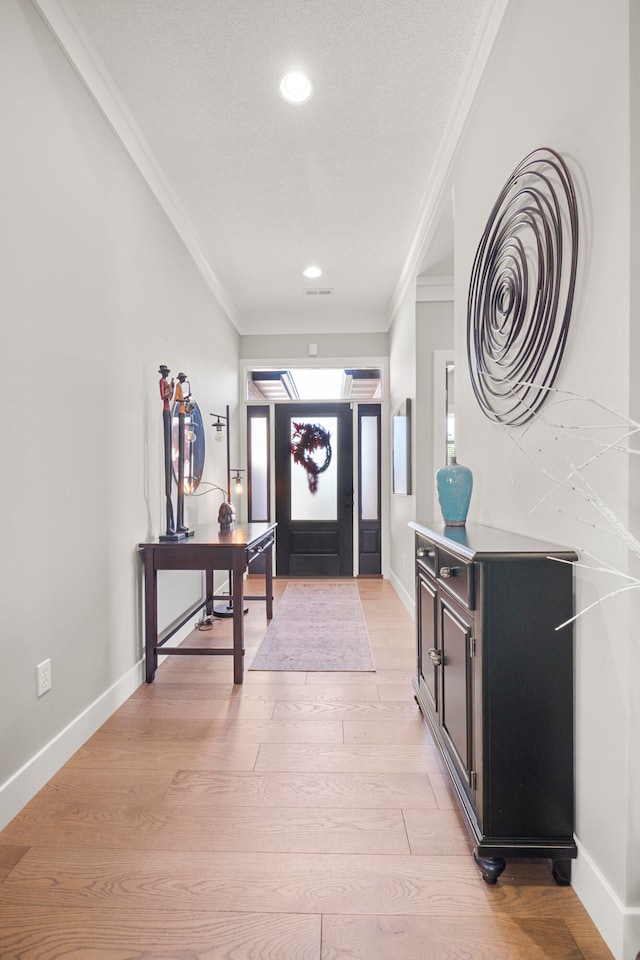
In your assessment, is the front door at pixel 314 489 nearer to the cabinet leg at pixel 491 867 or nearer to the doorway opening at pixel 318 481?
the doorway opening at pixel 318 481

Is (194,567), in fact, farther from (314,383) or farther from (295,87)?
A: (314,383)

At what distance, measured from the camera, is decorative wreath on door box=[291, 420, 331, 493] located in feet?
19.4

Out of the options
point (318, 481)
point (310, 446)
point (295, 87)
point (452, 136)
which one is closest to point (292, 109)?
point (295, 87)

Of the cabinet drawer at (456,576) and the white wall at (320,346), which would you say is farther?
the white wall at (320,346)

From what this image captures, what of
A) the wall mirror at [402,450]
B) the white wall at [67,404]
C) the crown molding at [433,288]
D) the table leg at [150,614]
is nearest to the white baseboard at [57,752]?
the white wall at [67,404]

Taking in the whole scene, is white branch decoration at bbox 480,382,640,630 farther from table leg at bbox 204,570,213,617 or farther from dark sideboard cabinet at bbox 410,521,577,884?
table leg at bbox 204,570,213,617

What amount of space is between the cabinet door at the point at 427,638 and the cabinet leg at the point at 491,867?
559 millimetres

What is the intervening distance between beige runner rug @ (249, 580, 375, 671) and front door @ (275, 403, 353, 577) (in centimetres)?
80

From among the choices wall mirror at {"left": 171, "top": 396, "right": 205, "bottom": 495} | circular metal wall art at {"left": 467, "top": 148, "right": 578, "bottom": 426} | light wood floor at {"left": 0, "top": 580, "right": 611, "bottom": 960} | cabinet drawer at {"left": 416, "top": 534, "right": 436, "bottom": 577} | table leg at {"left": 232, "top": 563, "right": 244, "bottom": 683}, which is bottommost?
light wood floor at {"left": 0, "top": 580, "right": 611, "bottom": 960}

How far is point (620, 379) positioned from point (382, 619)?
3171mm

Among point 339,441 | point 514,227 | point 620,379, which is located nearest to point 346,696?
point 620,379

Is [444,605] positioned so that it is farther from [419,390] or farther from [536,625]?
[419,390]

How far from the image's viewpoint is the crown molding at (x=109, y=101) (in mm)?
1921

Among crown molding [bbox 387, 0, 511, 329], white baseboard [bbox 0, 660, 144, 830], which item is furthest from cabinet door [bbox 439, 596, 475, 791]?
crown molding [bbox 387, 0, 511, 329]
